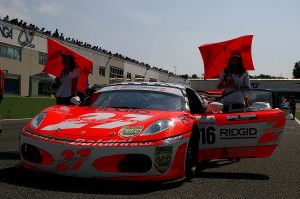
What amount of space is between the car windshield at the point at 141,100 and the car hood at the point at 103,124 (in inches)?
9.0

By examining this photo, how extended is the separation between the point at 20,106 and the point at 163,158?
42.5 feet

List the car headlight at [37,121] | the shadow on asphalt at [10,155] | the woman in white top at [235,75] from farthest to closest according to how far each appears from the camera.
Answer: the woman in white top at [235,75], the shadow on asphalt at [10,155], the car headlight at [37,121]

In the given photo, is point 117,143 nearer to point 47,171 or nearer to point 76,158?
point 76,158

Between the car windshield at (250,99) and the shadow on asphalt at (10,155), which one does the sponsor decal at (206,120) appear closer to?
the car windshield at (250,99)

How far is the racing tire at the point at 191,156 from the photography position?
13.7 feet

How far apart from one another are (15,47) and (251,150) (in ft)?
83.6

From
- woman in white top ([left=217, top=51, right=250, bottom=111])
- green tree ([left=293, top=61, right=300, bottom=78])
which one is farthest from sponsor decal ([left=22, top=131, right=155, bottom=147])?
green tree ([left=293, top=61, right=300, bottom=78])

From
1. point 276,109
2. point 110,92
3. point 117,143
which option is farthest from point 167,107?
point 276,109

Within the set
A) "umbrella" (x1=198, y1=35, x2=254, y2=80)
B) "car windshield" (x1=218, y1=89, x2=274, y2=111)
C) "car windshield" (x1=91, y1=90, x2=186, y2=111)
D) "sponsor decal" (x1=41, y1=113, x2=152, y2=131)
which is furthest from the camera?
"umbrella" (x1=198, y1=35, x2=254, y2=80)

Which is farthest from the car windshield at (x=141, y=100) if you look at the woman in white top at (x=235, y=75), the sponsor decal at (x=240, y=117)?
the woman in white top at (x=235, y=75)

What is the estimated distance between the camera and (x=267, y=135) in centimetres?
493

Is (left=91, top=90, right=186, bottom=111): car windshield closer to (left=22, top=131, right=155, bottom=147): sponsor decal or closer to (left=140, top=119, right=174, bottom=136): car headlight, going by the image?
(left=140, top=119, right=174, bottom=136): car headlight

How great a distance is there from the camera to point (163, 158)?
3.64 m

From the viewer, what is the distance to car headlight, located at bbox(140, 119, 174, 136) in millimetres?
3745
